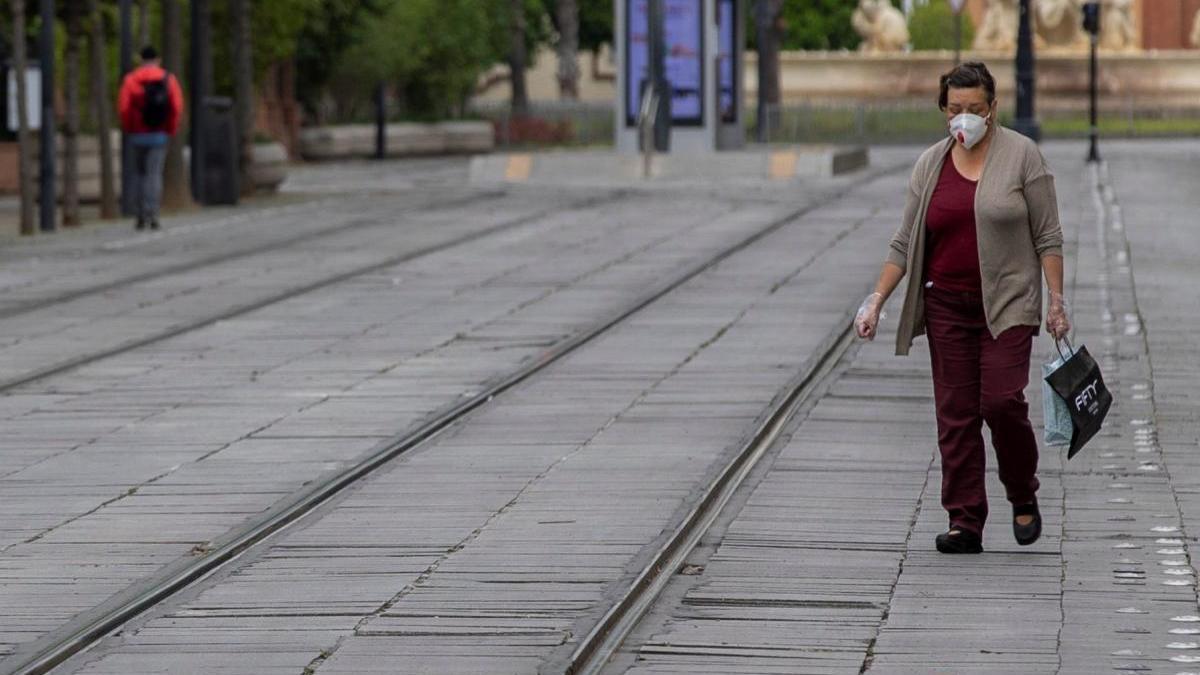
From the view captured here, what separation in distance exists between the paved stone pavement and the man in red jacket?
28.5ft

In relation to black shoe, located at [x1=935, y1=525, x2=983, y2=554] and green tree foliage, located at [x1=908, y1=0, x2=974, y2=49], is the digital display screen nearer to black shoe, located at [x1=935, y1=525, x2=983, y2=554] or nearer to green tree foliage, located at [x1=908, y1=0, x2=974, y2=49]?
black shoe, located at [x1=935, y1=525, x2=983, y2=554]

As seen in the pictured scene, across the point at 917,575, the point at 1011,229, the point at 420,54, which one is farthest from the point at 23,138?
the point at 420,54

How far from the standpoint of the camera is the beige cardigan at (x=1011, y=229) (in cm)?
→ 881

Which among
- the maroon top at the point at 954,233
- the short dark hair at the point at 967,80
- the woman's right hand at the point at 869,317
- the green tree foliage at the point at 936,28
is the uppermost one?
the green tree foliage at the point at 936,28

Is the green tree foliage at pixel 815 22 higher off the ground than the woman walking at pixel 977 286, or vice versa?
the green tree foliage at pixel 815 22

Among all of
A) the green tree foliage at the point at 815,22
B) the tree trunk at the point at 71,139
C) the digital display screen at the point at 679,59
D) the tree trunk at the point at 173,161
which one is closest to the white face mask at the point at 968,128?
the tree trunk at the point at 71,139

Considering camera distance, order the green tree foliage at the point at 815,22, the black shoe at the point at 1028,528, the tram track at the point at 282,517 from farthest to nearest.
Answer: the green tree foliage at the point at 815,22, the black shoe at the point at 1028,528, the tram track at the point at 282,517

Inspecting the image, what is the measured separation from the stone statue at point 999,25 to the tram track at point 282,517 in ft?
185

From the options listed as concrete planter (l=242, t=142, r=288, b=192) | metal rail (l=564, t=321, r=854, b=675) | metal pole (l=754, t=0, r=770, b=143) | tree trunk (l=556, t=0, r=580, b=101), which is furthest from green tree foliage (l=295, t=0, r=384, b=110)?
metal rail (l=564, t=321, r=854, b=675)

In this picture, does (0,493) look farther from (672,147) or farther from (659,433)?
(672,147)

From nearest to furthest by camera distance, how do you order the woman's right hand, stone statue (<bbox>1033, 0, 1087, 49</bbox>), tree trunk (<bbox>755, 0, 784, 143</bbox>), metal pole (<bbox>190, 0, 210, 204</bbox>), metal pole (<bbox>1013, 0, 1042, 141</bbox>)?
the woman's right hand
metal pole (<bbox>190, 0, 210, 204</bbox>)
metal pole (<bbox>1013, 0, 1042, 141</bbox>)
tree trunk (<bbox>755, 0, 784, 143</bbox>)
stone statue (<bbox>1033, 0, 1087, 49</bbox>)

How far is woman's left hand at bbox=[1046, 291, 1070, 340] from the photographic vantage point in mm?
8797

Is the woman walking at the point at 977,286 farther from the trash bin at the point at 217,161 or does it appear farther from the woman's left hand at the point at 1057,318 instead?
the trash bin at the point at 217,161

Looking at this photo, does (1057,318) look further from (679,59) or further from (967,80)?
(679,59)
